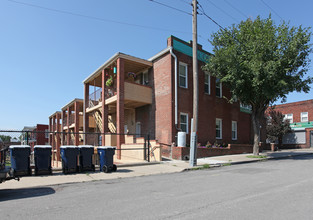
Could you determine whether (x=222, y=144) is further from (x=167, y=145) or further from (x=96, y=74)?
(x=96, y=74)

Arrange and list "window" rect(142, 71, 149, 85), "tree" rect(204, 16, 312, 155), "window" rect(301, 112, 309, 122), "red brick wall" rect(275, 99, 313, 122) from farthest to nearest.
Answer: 1. "window" rect(301, 112, 309, 122)
2. "red brick wall" rect(275, 99, 313, 122)
3. "window" rect(142, 71, 149, 85)
4. "tree" rect(204, 16, 312, 155)

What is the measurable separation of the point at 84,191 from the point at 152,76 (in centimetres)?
1325

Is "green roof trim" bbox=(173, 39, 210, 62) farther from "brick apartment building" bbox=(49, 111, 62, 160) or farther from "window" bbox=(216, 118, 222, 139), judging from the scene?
"brick apartment building" bbox=(49, 111, 62, 160)

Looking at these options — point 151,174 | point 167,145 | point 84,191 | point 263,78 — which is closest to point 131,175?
point 151,174

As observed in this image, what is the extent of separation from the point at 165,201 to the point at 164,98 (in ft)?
39.8

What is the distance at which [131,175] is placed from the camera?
9.64m

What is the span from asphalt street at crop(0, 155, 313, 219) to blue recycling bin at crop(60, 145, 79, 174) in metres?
2.07

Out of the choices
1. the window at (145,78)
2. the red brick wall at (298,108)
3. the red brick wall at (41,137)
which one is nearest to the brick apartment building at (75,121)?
the window at (145,78)

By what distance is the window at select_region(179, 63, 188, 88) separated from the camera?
1775 cm

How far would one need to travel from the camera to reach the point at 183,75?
17953 millimetres

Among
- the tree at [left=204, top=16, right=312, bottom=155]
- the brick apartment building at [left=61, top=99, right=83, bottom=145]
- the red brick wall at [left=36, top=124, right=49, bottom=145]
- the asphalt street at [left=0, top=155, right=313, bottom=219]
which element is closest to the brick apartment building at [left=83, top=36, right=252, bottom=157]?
the tree at [left=204, top=16, right=312, bottom=155]

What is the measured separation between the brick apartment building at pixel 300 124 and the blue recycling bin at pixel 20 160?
34616 millimetres

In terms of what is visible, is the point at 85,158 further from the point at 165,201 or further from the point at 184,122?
the point at 184,122

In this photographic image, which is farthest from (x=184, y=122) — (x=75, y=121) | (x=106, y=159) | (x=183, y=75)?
(x=75, y=121)
